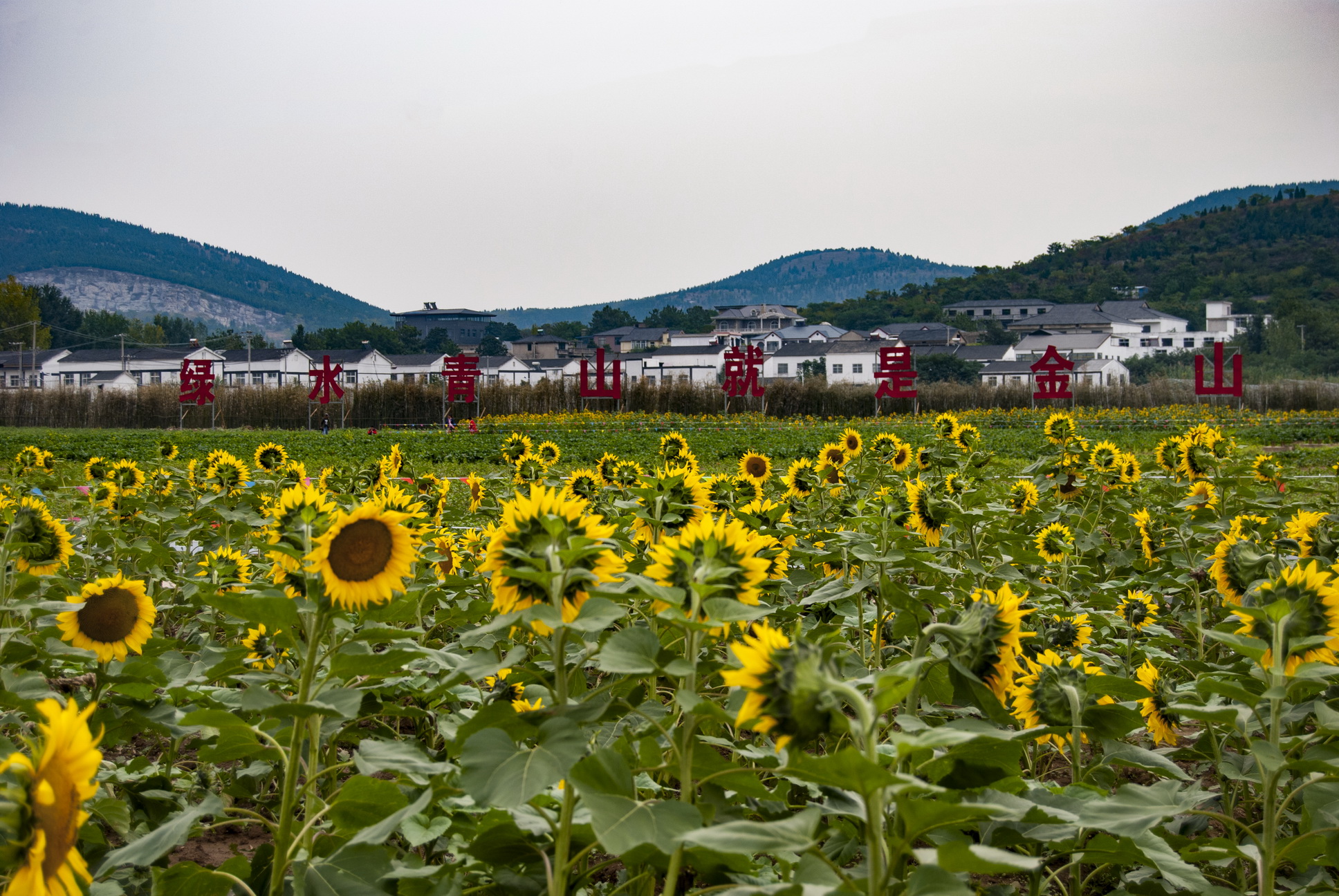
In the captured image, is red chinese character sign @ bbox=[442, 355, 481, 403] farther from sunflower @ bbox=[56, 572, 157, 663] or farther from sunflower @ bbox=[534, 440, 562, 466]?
sunflower @ bbox=[56, 572, 157, 663]

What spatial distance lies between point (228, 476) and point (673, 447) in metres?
1.80

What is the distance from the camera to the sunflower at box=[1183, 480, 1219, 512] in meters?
3.51

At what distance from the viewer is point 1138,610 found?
3041 mm

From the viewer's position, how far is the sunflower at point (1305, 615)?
1489mm

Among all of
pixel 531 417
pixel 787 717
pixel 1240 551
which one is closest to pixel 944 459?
pixel 1240 551

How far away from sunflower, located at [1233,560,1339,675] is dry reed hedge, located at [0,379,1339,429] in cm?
2946

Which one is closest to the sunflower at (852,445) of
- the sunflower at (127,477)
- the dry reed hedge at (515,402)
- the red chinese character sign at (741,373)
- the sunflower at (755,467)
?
the sunflower at (755,467)

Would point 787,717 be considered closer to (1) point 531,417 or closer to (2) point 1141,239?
(1) point 531,417

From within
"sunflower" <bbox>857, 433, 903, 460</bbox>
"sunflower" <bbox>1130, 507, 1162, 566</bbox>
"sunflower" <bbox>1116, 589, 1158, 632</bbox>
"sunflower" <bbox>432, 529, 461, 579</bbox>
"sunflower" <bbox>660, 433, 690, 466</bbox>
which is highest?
"sunflower" <bbox>660, 433, 690, 466</bbox>

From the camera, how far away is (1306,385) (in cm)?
3316

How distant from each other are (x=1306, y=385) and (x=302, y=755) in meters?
39.1

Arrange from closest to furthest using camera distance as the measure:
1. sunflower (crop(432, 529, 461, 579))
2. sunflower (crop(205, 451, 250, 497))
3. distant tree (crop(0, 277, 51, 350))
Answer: sunflower (crop(432, 529, 461, 579))
sunflower (crop(205, 451, 250, 497))
distant tree (crop(0, 277, 51, 350))

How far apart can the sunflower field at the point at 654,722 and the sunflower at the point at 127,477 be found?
3.84 ft

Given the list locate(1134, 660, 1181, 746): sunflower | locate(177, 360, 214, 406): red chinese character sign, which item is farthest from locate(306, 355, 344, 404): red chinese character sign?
locate(1134, 660, 1181, 746): sunflower
